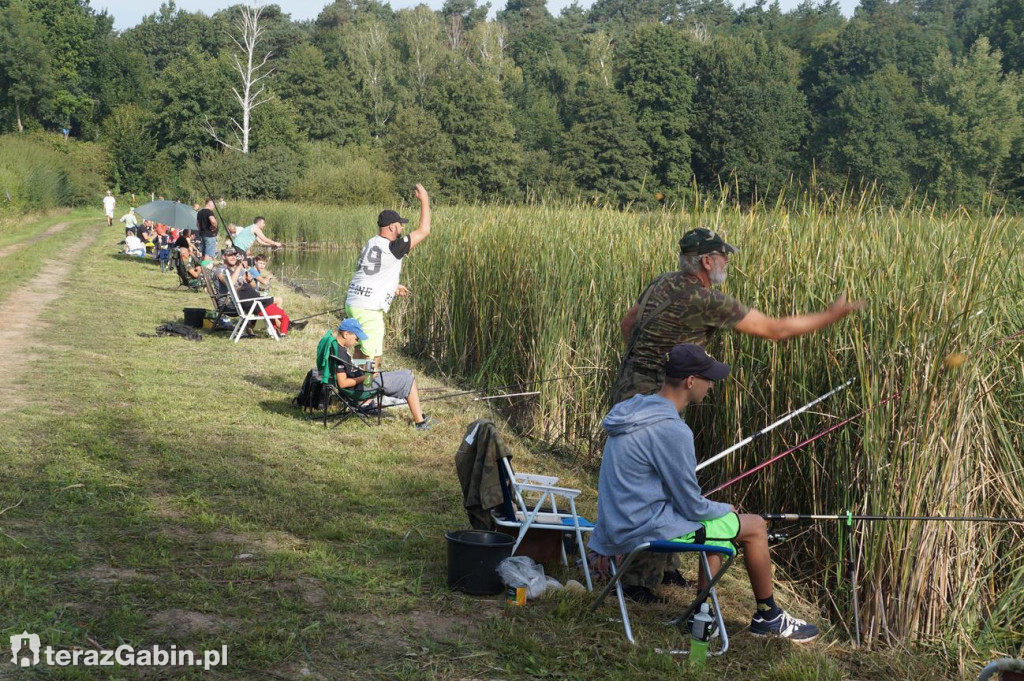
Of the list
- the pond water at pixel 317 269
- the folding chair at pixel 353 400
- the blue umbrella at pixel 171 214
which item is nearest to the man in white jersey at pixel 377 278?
the folding chair at pixel 353 400

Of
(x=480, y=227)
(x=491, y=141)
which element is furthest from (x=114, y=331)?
(x=491, y=141)

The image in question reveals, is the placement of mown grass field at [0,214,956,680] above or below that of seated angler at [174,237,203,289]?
below

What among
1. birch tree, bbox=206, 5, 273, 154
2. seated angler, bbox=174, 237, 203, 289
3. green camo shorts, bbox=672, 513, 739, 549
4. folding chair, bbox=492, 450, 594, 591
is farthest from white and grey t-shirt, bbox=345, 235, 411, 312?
birch tree, bbox=206, 5, 273, 154

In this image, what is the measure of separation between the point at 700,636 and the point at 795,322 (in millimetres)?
1412

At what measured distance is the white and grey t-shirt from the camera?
830 cm

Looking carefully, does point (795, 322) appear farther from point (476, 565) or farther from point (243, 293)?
point (243, 293)

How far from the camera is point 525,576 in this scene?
4.63 metres

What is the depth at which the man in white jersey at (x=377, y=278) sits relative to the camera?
8.31 meters

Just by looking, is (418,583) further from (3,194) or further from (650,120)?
(650,120)

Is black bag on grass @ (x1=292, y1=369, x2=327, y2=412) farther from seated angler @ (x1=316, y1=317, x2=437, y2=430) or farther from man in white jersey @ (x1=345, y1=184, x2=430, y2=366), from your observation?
man in white jersey @ (x1=345, y1=184, x2=430, y2=366)

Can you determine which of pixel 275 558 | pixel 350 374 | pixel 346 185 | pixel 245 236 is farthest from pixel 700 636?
pixel 346 185

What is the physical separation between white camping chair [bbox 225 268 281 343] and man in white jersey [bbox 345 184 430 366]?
13.4 feet

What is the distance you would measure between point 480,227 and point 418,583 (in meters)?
6.89

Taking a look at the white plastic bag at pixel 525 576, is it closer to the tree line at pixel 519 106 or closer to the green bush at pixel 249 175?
the tree line at pixel 519 106
